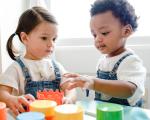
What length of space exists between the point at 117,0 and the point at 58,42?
2.06 ft

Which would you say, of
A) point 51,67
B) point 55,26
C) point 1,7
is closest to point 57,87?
point 51,67

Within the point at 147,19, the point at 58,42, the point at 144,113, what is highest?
the point at 147,19

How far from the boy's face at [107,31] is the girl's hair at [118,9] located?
0.01 m

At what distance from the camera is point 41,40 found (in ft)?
2.97

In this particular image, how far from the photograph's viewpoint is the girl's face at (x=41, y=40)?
35.2 inches

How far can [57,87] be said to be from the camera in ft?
2.96

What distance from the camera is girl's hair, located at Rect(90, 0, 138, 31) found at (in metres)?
0.90

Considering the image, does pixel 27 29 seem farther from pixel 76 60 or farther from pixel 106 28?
pixel 76 60

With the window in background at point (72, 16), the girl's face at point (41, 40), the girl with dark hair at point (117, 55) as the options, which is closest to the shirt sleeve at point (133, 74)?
the girl with dark hair at point (117, 55)

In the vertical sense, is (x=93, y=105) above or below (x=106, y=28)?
below

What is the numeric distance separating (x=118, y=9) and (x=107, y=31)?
0.08 metres

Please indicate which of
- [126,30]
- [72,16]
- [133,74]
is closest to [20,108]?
[133,74]

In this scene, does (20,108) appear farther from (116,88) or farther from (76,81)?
(116,88)

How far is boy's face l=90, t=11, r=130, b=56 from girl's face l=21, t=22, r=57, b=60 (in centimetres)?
13
